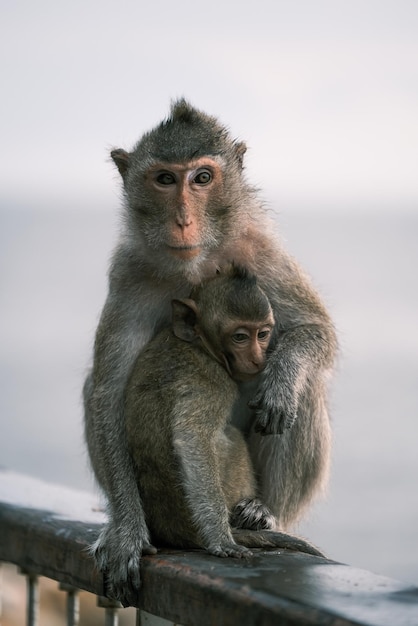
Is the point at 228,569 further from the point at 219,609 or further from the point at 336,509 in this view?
the point at 336,509

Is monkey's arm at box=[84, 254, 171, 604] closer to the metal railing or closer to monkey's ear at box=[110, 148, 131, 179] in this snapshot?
the metal railing

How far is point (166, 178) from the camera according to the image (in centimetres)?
504

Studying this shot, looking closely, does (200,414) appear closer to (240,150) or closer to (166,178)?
(166,178)

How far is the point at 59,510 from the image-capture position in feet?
15.0

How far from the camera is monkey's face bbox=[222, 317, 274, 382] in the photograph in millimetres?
4676

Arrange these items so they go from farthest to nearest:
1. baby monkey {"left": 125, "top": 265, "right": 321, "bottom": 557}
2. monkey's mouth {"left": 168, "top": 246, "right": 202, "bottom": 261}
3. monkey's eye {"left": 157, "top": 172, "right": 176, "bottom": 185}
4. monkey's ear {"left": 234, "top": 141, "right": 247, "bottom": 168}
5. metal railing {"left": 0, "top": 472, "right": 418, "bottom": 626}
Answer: monkey's ear {"left": 234, "top": 141, "right": 247, "bottom": 168} < monkey's eye {"left": 157, "top": 172, "right": 176, "bottom": 185} < monkey's mouth {"left": 168, "top": 246, "right": 202, "bottom": 261} < baby monkey {"left": 125, "top": 265, "right": 321, "bottom": 557} < metal railing {"left": 0, "top": 472, "right": 418, "bottom": 626}

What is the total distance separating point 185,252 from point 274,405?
75 cm

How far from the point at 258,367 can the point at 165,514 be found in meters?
0.74

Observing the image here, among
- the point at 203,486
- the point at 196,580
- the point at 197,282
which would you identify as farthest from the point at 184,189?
the point at 196,580

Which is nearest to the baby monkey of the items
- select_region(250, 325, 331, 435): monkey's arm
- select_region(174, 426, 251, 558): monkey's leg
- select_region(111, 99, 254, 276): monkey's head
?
select_region(174, 426, 251, 558): monkey's leg

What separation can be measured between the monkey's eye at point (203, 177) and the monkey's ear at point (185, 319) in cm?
62

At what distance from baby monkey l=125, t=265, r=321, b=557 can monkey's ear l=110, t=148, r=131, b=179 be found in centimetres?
89

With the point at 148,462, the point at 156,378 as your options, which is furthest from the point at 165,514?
the point at 156,378

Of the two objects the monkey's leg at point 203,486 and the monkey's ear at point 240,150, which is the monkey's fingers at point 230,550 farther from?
the monkey's ear at point 240,150
